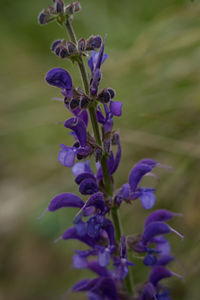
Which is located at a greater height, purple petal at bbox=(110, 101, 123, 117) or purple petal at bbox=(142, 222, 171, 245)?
purple petal at bbox=(110, 101, 123, 117)

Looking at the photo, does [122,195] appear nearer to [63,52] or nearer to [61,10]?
[63,52]

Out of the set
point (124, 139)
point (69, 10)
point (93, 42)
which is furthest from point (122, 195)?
point (124, 139)

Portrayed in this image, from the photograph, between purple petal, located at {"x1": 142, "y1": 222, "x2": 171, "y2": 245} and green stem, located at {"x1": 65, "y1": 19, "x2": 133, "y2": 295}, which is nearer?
green stem, located at {"x1": 65, "y1": 19, "x2": 133, "y2": 295}

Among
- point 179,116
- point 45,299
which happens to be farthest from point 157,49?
point 45,299

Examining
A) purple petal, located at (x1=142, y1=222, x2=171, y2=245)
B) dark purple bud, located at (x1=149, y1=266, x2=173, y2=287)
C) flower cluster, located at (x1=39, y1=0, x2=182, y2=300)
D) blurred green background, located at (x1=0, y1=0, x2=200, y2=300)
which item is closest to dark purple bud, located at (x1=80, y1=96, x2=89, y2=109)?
flower cluster, located at (x1=39, y1=0, x2=182, y2=300)

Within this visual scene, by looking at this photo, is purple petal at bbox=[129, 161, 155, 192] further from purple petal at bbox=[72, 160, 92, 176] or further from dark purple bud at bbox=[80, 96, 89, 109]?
dark purple bud at bbox=[80, 96, 89, 109]

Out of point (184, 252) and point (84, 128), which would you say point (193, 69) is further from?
point (84, 128)

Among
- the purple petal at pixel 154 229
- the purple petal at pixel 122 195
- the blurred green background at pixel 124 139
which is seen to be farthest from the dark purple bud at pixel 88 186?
the blurred green background at pixel 124 139
